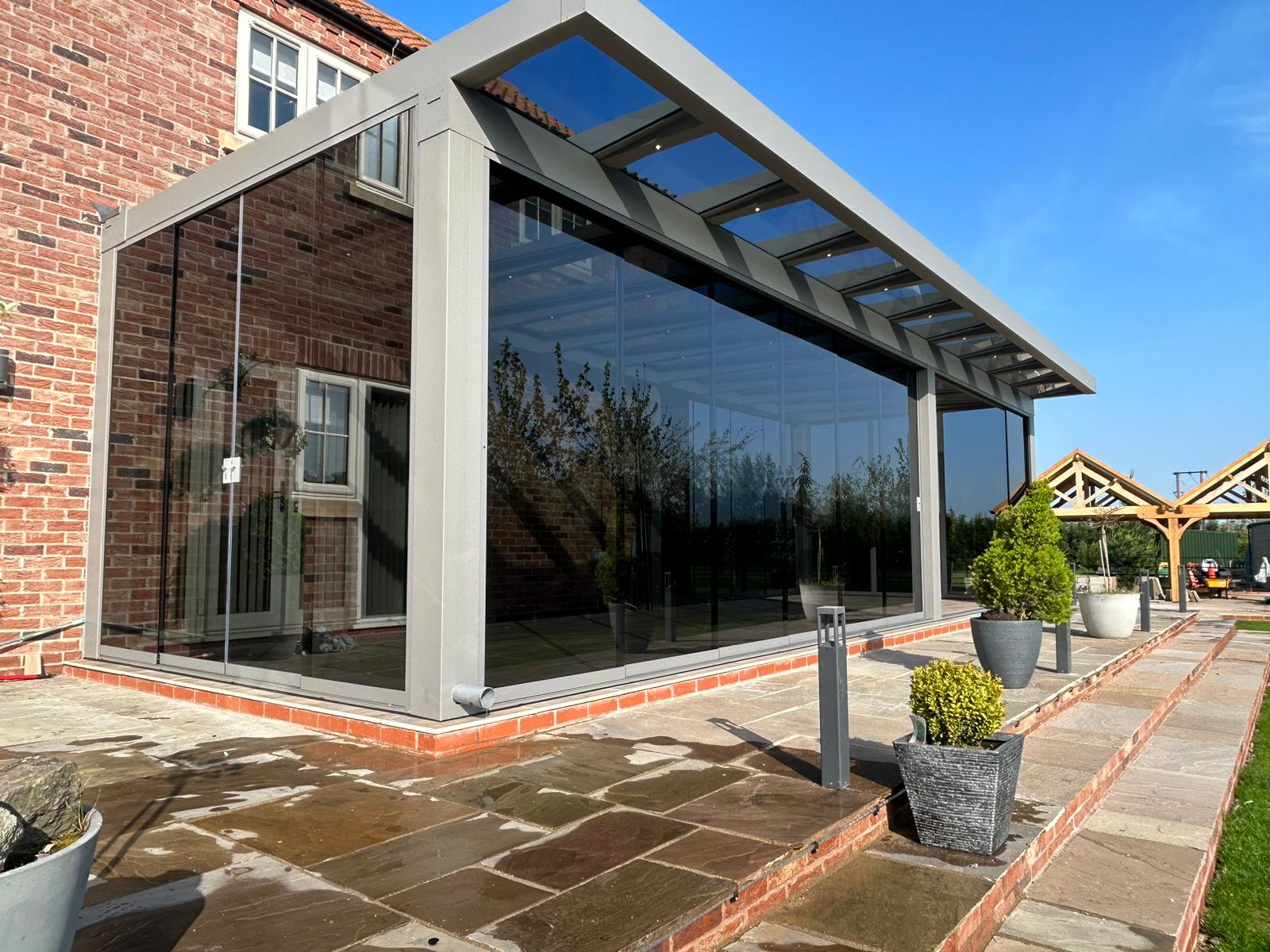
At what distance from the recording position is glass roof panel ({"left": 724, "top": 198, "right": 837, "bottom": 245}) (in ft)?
22.3

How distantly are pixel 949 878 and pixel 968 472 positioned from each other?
10.6 metres

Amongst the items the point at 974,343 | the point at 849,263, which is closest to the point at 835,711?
the point at 849,263

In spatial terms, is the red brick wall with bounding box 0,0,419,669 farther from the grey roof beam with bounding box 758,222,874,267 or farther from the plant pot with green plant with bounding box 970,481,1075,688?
the plant pot with green plant with bounding box 970,481,1075,688

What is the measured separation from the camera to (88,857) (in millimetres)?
1745

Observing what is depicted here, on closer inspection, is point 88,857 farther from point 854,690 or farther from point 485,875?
point 854,690

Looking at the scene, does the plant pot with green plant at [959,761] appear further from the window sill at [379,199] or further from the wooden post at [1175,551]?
the wooden post at [1175,551]

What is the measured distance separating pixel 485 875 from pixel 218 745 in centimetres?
254

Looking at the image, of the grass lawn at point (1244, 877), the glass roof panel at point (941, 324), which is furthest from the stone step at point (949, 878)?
the glass roof panel at point (941, 324)

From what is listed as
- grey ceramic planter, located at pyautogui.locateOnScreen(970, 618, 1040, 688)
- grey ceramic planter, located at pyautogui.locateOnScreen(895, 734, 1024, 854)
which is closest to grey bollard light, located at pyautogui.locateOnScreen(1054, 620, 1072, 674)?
grey ceramic planter, located at pyautogui.locateOnScreen(970, 618, 1040, 688)

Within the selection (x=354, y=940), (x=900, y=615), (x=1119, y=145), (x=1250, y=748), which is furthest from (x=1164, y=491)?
(x=354, y=940)

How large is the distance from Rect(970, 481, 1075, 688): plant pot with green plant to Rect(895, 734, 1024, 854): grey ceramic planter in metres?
2.89

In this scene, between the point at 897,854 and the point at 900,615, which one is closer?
the point at 897,854

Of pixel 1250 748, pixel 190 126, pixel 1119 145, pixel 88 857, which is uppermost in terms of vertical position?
pixel 1119 145

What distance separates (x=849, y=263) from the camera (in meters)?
8.11
